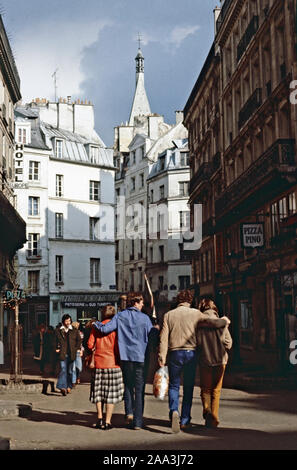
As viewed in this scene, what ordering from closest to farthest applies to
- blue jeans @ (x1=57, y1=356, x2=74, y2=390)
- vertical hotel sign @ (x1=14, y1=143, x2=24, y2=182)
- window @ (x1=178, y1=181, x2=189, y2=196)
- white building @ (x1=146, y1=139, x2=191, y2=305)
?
blue jeans @ (x1=57, y1=356, x2=74, y2=390) < vertical hotel sign @ (x1=14, y1=143, x2=24, y2=182) < white building @ (x1=146, y1=139, x2=191, y2=305) < window @ (x1=178, y1=181, x2=189, y2=196)

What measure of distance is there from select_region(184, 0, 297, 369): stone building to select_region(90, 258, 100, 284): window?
36.6ft

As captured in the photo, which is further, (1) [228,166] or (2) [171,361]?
(1) [228,166]

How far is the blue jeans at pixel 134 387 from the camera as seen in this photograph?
8.86 meters

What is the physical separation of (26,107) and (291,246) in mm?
33341

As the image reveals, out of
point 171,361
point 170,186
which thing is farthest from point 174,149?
point 171,361

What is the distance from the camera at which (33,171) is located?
47469 mm

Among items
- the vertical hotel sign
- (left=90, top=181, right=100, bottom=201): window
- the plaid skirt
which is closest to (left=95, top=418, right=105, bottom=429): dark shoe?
the plaid skirt

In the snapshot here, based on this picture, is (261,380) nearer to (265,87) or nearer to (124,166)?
(265,87)

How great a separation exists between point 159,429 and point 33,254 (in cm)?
3863

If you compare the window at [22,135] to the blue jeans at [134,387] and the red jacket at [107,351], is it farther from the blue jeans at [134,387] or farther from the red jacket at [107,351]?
the blue jeans at [134,387]

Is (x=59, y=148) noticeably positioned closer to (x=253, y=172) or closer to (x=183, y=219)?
(x=183, y=219)

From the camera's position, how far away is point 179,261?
57812 mm

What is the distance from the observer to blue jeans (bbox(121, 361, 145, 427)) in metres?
8.86

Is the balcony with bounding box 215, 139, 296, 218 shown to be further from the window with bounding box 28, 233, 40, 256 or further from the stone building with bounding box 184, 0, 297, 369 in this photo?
the window with bounding box 28, 233, 40, 256
